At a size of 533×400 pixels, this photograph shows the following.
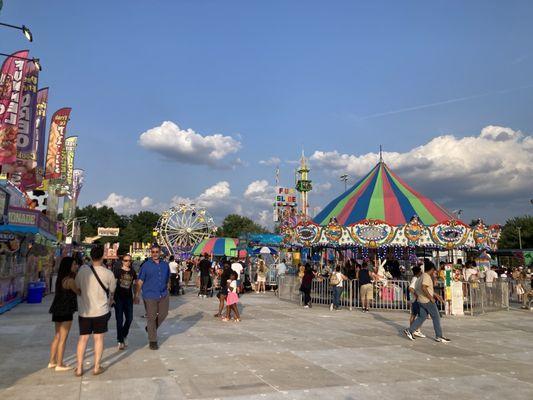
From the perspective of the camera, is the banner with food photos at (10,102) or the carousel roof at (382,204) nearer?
the banner with food photos at (10,102)

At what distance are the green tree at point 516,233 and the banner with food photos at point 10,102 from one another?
5803 centimetres

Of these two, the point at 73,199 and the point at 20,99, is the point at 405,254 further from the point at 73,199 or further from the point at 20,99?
the point at 73,199

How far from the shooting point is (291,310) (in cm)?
1388

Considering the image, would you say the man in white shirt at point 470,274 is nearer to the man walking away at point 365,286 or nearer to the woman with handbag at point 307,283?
the man walking away at point 365,286

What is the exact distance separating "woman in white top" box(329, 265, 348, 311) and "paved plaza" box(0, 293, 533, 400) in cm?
288

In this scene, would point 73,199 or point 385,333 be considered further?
point 73,199

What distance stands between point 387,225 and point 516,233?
5065 cm

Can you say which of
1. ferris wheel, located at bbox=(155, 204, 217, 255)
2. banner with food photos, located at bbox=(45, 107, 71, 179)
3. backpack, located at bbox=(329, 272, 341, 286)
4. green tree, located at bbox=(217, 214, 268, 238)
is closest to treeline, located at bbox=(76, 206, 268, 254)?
green tree, located at bbox=(217, 214, 268, 238)

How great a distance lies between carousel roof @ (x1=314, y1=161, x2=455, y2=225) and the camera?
59.2 ft

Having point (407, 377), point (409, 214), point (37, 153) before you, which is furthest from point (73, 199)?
point (407, 377)

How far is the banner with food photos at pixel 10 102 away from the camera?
46.4 ft

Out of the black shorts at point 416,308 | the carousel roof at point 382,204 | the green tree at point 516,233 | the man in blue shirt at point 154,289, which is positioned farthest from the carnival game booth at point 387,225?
the green tree at point 516,233

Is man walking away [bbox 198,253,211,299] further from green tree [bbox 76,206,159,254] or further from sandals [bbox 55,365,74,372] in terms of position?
green tree [bbox 76,206,159,254]

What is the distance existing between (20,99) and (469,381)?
1553cm
